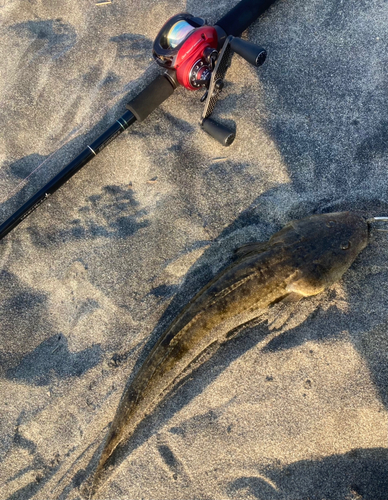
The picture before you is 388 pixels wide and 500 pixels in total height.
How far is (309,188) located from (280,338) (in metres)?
1.56

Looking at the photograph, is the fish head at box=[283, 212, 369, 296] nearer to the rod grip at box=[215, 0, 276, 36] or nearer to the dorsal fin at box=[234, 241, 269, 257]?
the dorsal fin at box=[234, 241, 269, 257]

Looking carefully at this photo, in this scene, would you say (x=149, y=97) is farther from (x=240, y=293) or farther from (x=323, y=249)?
(x=323, y=249)

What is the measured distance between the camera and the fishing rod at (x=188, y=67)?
3.42 m

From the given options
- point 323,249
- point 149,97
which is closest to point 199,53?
point 149,97

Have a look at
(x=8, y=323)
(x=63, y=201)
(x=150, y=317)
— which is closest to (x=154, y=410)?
(x=150, y=317)

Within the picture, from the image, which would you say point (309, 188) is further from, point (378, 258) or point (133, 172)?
point (133, 172)

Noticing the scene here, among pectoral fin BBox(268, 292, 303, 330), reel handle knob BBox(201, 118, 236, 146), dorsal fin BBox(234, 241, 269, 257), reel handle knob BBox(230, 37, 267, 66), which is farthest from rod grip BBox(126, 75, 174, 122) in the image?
pectoral fin BBox(268, 292, 303, 330)

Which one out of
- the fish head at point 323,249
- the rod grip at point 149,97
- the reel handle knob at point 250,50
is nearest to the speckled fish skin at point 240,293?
the fish head at point 323,249

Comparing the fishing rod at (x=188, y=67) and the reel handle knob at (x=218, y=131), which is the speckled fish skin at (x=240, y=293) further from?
the fishing rod at (x=188, y=67)

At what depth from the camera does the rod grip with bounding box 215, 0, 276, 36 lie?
12.3ft

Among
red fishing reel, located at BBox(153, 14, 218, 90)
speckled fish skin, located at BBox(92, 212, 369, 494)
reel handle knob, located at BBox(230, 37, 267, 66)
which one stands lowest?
speckled fish skin, located at BBox(92, 212, 369, 494)

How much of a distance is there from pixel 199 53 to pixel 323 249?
7.24 feet

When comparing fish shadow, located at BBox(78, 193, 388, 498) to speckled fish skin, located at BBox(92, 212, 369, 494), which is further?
fish shadow, located at BBox(78, 193, 388, 498)

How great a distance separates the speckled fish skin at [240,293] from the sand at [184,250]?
187mm
